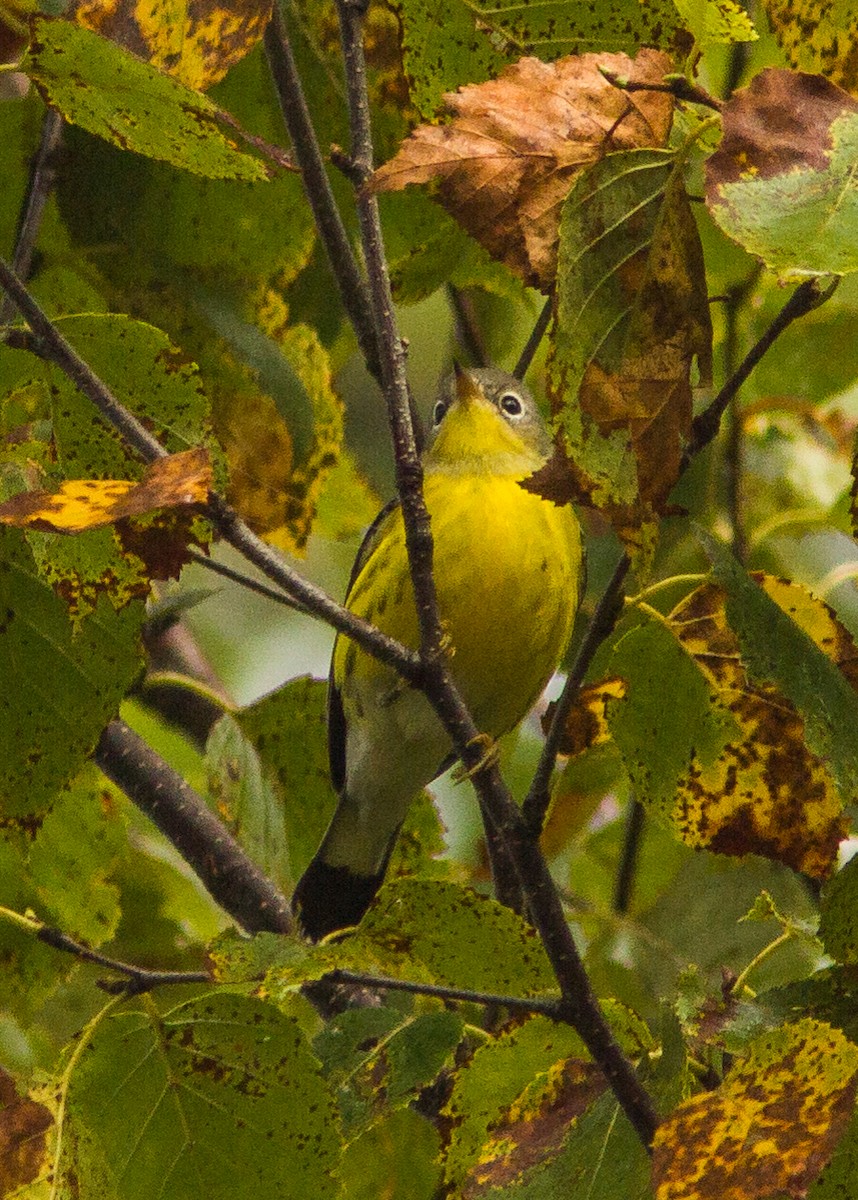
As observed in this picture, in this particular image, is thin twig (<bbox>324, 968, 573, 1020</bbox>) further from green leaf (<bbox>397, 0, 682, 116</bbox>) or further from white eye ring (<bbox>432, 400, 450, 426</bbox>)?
white eye ring (<bbox>432, 400, 450, 426</bbox>)

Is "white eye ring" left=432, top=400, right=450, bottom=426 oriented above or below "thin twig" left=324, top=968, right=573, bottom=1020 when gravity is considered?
above

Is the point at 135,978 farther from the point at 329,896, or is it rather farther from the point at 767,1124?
the point at 329,896

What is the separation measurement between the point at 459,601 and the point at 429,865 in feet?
1.25

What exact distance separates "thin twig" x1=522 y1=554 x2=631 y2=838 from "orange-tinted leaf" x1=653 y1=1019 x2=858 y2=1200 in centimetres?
33

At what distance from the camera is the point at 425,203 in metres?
1.96

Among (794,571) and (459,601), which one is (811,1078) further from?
(794,571)

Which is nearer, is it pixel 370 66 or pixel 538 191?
pixel 538 191

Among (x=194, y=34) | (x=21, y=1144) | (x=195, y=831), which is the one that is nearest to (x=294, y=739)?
(x=195, y=831)

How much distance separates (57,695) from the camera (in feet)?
4.99

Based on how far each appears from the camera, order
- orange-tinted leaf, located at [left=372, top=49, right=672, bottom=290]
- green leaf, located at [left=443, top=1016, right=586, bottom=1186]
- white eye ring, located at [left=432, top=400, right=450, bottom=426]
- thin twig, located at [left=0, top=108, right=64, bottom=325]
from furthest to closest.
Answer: white eye ring, located at [left=432, top=400, right=450, bottom=426] → thin twig, located at [left=0, top=108, right=64, bottom=325] → green leaf, located at [left=443, top=1016, right=586, bottom=1186] → orange-tinted leaf, located at [left=372, top=49, right=672, bottom=290]

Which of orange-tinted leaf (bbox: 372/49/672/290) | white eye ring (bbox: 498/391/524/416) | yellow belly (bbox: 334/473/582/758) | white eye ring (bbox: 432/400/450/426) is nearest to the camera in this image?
orange-tinted leaf (bbox: 372/49/672/290)

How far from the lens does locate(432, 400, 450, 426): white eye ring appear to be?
2970 millimetres

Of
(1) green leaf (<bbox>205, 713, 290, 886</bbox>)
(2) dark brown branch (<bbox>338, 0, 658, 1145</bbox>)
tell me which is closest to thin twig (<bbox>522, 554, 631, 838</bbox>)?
(2) dark brown branch (<bbox>338, 0, 658, 1145</bbox>)

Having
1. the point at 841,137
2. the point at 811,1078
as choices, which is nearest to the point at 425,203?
the point at 841,137
